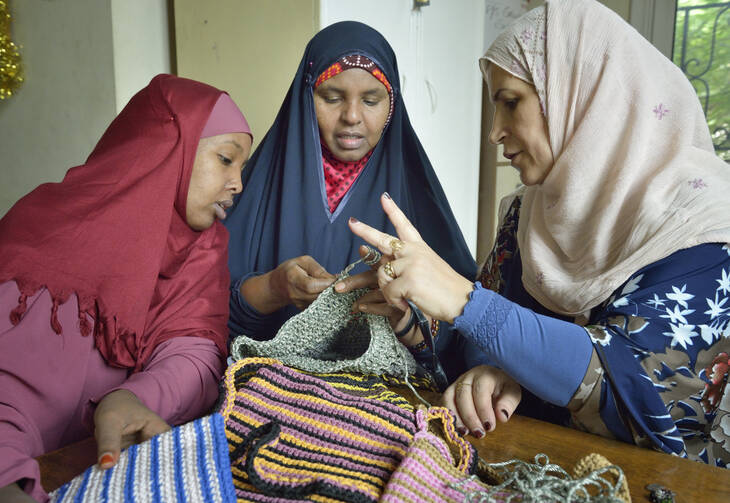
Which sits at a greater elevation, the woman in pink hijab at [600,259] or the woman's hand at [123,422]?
the woman in pink hijab at [600,259]

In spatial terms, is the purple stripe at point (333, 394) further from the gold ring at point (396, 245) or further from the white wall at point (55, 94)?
the white wall at point (55, 94)

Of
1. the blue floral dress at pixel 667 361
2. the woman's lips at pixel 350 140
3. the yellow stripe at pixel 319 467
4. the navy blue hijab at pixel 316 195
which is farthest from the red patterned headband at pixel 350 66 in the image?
the yellow stripe at pixel 319 467

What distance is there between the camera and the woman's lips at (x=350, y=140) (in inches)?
62.7

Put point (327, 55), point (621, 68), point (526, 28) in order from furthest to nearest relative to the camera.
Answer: point (327, 55) → point (526, 28) → point (621, 68)

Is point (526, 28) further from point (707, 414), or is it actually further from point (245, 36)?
point (245, 36)

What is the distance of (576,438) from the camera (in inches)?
34.8

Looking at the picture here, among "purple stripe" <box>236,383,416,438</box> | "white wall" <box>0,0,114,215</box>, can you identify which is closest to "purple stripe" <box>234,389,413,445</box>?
"purple stripe" <box>236,383,416,438</box>

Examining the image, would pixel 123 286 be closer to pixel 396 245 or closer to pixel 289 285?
pixel 289 285

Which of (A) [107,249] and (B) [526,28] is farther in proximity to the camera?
(B) [526,28]

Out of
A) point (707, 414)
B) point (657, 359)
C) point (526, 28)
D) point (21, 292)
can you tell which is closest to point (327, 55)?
point (526, 28)

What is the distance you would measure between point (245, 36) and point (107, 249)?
1.54 m

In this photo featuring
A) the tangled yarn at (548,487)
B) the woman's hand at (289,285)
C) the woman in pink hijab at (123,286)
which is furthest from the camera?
the woman's hand at (289,285)

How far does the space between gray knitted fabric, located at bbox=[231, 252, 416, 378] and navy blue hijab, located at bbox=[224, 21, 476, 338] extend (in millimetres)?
476

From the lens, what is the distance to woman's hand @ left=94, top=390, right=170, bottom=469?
0.73 m
